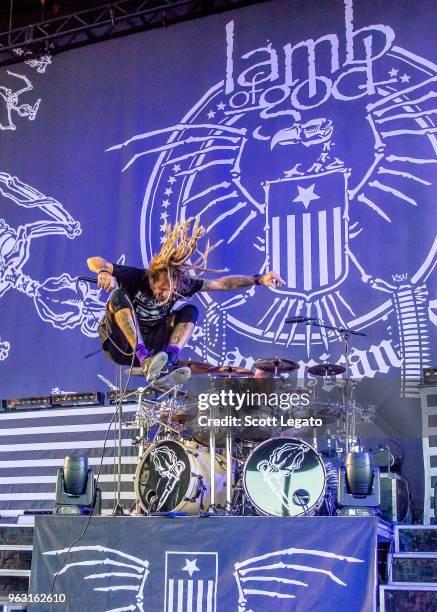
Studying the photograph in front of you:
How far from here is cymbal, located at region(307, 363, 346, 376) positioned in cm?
577

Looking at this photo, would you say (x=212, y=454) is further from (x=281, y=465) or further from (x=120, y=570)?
(x=120, y=570)

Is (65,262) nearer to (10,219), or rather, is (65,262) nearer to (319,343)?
(10,219)

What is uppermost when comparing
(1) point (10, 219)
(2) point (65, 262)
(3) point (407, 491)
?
(1) point (10, 219)

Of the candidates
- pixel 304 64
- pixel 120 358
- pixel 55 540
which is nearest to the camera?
pixel 55 540

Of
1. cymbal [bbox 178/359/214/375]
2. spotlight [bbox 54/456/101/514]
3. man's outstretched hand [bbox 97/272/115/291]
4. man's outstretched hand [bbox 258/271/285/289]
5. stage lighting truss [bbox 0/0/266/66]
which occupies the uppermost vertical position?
stage lighting truss [bbox 0/0/266/66]

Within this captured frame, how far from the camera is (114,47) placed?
28.6ft

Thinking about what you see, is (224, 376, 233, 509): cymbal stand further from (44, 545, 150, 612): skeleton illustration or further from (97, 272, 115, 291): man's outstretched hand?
(97, 272, 115, 291): man's outstretched hand

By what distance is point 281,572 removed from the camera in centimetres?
422

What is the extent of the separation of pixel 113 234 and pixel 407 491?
384cm

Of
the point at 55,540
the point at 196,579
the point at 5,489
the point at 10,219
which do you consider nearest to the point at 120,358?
the point at 55,540

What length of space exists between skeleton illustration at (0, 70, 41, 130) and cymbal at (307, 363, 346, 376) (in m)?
4.80

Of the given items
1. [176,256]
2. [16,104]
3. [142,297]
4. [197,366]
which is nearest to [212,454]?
[197,366]

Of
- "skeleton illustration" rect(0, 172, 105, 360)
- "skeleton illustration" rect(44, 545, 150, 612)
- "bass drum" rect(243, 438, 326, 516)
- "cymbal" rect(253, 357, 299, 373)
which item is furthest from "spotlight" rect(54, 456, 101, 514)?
"skeleton illustration" rect(0, 172, 105, 360)

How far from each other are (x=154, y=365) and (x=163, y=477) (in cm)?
72
